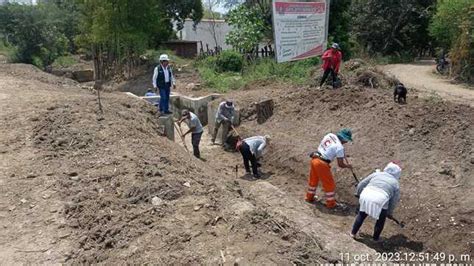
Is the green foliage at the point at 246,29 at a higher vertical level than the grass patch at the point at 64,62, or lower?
higher

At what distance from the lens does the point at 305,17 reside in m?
15.7

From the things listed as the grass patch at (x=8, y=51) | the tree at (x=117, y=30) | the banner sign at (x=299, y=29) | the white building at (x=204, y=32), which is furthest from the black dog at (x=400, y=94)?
the white building at (x=204, y=32)

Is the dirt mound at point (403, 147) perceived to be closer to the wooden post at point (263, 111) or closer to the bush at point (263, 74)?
the wooden post at point (263, 111)

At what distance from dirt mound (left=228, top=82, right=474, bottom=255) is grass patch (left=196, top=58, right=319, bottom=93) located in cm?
284

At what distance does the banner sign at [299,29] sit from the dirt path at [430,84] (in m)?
3.86

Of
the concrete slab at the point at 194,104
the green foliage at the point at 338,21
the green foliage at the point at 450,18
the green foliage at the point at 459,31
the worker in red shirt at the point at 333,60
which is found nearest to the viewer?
the worker in red shirt at the point at 333,60

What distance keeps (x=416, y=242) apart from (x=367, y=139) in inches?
130

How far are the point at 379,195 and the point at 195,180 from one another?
2.33m

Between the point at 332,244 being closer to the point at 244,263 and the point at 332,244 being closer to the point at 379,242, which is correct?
the point at 244,263

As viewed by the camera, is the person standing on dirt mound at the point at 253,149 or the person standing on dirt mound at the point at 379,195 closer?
the person standing on dirt mound at the point at 379,195

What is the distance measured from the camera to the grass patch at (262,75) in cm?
1528

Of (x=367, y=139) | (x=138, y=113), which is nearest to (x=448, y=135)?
(x=367, y=139)

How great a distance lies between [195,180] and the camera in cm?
530

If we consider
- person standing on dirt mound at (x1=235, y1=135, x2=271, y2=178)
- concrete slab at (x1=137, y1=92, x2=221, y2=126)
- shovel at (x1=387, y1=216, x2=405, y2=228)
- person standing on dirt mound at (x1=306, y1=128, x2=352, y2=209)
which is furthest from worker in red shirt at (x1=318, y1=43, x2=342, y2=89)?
shovel at (x1=387, y1=216, x2=405, y2=228)
